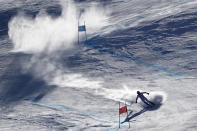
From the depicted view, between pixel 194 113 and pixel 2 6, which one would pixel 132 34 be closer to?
pixel 194 113

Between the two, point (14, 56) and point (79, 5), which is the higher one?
point (79, 5)

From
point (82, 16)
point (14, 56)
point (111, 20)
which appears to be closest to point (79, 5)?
point (82, 16)

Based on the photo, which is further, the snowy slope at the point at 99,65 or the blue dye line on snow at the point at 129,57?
the blue dye line on snow at the point at 129,57

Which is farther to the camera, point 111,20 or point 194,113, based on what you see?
point 111,20

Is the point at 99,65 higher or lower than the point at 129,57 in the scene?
lower

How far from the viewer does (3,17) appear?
3375 centimetres

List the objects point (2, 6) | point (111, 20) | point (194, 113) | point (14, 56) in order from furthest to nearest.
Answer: point (2, 6) → point (111, 20) → point (14, 56) → point (194, 113)

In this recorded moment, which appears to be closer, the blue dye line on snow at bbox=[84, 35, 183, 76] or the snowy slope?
the snowy slope

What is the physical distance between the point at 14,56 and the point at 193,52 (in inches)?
484

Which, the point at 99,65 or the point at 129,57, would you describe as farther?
the point at 129,57

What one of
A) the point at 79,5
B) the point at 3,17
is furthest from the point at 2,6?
the point at 79,5

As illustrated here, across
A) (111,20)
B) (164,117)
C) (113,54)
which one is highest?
(111,20)

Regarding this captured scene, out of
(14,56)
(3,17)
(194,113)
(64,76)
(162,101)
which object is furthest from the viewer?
(3,17)

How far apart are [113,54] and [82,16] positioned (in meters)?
8.88
